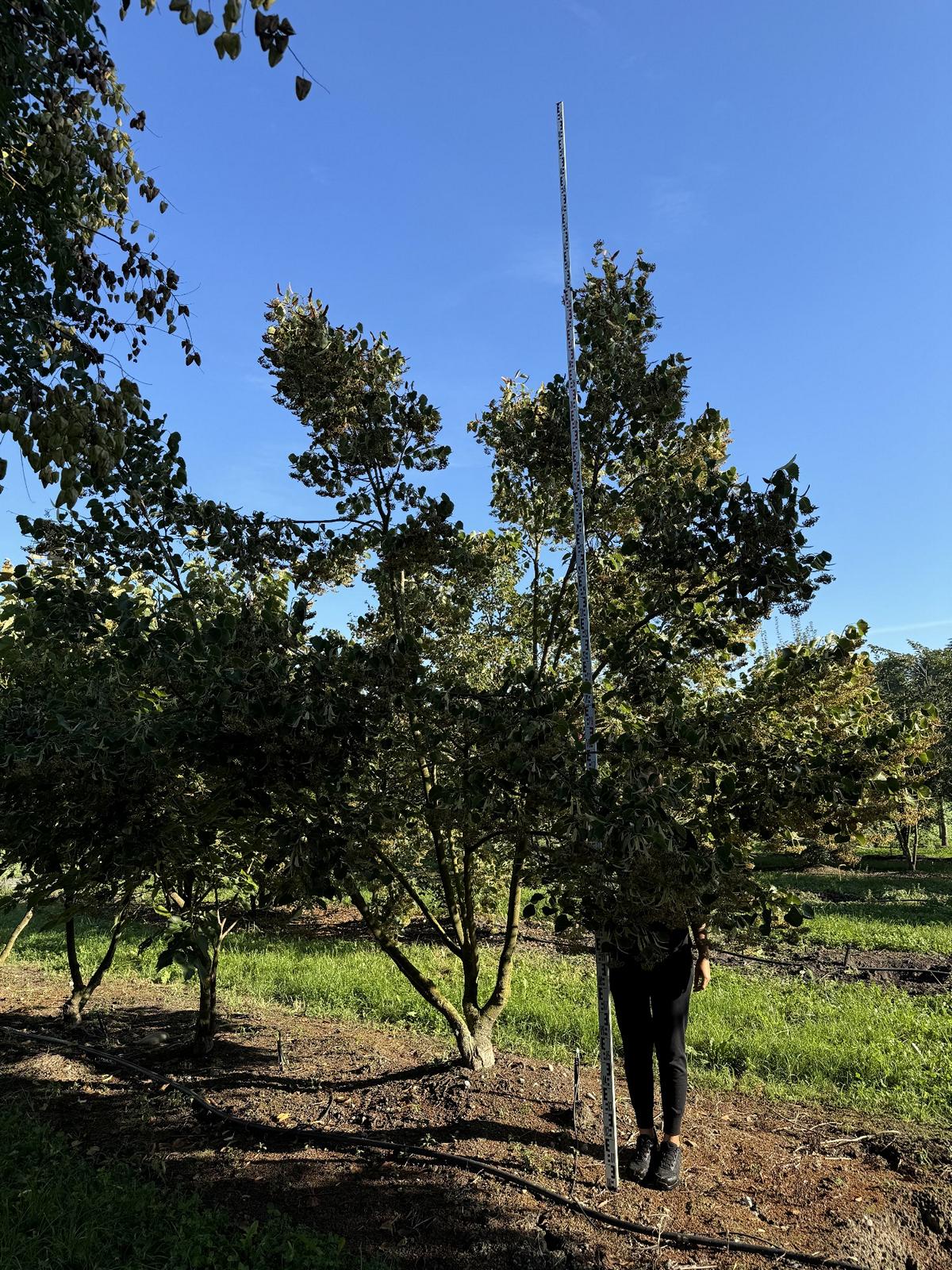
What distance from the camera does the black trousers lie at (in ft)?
12.7

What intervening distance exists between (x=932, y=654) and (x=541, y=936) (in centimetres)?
3373

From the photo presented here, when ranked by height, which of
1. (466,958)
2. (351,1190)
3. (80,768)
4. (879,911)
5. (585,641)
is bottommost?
(879,911)

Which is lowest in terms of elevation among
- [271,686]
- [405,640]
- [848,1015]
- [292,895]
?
[848,1015]

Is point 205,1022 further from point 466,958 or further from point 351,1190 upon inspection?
point 351,1190

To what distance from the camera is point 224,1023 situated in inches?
289

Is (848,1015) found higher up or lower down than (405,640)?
lower down

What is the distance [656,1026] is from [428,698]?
2.14m

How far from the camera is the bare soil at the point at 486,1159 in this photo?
341 cm

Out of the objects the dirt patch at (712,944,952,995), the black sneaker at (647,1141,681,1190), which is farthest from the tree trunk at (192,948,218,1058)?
the dirt patch at (712,944,952,995)

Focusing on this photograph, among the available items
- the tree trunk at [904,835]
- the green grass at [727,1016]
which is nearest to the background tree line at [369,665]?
the green grass at [727,1016]

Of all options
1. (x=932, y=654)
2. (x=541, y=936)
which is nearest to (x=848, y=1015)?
(x=541, y=936)

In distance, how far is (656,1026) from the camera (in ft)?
12.9

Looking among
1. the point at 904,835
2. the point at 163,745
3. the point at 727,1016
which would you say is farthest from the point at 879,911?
the point at 163,745

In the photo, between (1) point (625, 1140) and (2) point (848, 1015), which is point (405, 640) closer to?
(1) point (625, 1140)
